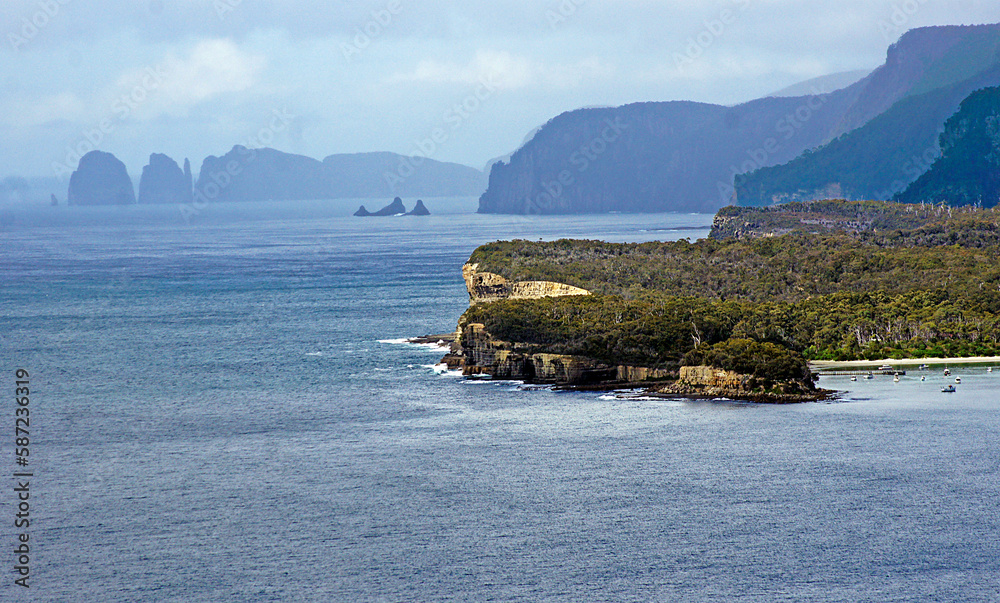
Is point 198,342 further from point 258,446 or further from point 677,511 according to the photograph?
point 677,511

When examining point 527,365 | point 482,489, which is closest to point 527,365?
point 527,365

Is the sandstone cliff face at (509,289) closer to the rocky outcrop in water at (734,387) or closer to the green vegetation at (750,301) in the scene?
the green vegetation at (750,301)

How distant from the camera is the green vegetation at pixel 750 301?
112m

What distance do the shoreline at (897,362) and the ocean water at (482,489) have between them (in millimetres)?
3742

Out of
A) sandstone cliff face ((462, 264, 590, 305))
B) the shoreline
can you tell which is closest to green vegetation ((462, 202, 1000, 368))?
the shoreline

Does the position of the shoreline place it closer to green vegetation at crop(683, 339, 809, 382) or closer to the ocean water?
the ocean water

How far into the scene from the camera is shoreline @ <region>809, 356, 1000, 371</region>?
114312 millimetres

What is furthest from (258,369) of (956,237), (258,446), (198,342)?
(956,237)

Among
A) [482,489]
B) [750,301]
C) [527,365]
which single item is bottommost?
[482,489]

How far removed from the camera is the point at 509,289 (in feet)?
458

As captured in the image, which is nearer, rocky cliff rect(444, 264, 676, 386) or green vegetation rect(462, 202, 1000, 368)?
rocky cliff rect(444, 264, 676, 386)

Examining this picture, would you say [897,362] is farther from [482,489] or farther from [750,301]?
[482,489]

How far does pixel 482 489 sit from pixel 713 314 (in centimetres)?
5389

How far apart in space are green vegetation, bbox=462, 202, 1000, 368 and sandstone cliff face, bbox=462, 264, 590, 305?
118 inches
